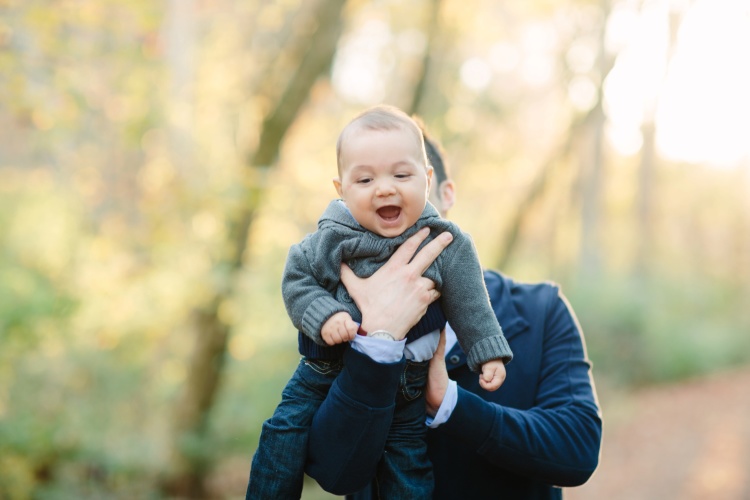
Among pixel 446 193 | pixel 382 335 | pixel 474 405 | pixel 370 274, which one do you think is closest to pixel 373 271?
pixel 370 274

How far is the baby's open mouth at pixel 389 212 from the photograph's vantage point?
2059 mm

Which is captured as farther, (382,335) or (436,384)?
(436,384)

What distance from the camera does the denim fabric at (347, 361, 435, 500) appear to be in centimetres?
202

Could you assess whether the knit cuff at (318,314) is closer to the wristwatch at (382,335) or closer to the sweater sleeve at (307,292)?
the sweater sleeve at (307,292)

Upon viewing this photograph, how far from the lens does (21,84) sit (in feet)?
16.2

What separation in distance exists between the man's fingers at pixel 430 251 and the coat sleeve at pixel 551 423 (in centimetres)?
38

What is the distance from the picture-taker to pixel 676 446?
38.2 feet

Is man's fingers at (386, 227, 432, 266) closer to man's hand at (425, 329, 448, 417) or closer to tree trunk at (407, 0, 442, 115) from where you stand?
man's hand at (425, 329, 448, 417)

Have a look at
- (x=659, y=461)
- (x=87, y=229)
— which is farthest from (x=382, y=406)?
(x=659, y=461)

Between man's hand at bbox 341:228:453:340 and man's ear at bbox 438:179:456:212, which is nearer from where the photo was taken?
man's hand at bbox 341:228:453:340

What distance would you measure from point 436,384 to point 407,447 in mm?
200

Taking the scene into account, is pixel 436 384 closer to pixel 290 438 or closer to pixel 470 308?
pixel 470 308

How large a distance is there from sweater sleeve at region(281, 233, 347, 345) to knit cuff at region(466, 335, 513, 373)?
0.38m

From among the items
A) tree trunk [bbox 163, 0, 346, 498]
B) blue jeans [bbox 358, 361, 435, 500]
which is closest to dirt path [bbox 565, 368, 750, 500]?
tree trunk [bbox 163, 0, 346, 498]
